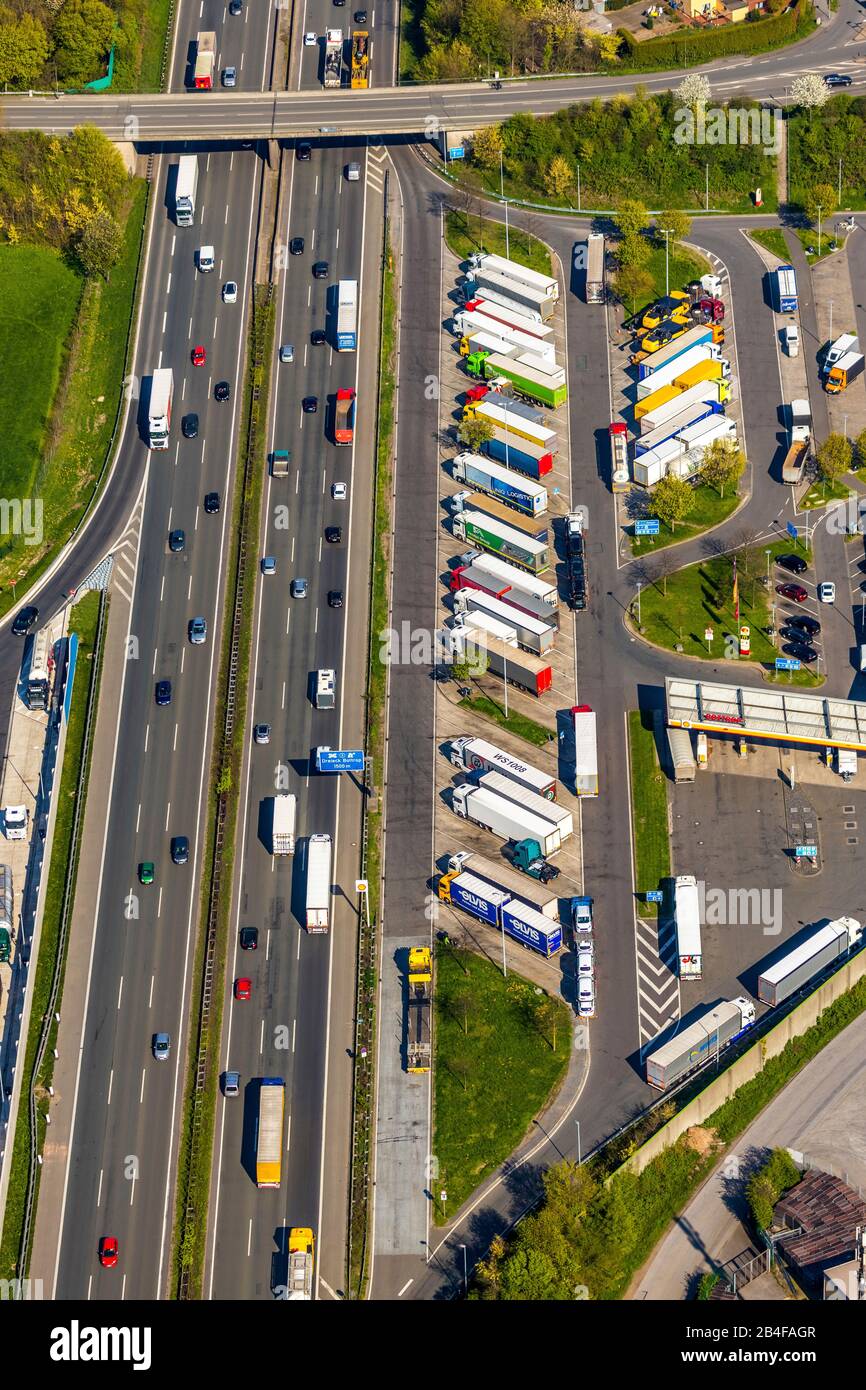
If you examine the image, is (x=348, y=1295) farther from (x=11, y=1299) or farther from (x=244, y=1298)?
(x=11, y=1299)

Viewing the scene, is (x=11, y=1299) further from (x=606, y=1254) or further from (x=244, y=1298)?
(x=606, y=1254)

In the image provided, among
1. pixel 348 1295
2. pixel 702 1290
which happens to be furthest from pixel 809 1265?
pixel 348 1295

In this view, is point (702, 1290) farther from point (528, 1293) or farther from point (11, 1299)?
point (11, 1299)

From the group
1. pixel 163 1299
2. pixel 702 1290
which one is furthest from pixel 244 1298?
pixel 702 1290
